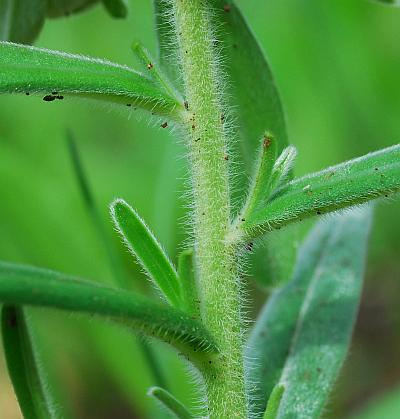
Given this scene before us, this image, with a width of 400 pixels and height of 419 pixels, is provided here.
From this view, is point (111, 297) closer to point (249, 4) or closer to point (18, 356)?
point (18, 356)

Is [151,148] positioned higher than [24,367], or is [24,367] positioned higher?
[151,148]

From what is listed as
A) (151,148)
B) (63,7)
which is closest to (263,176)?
(63,7)

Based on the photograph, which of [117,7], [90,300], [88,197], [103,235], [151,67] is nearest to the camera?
[90,300]

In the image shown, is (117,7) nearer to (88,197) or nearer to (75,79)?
(75,79)

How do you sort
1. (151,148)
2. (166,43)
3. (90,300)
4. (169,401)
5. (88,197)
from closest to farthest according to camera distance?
(90,300) → (169,401) → (166,43) → (88,197) → (151,148)

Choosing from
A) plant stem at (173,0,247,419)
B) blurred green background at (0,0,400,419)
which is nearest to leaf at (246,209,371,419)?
plant stem at (173,0,247,419)

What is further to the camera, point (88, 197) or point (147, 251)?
point (88, 197)

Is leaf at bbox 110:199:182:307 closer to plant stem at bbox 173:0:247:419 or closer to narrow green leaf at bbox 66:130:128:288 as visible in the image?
plant stem at bbox 173:0:247:419

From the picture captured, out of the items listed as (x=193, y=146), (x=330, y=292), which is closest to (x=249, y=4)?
(x=330, y=292)
